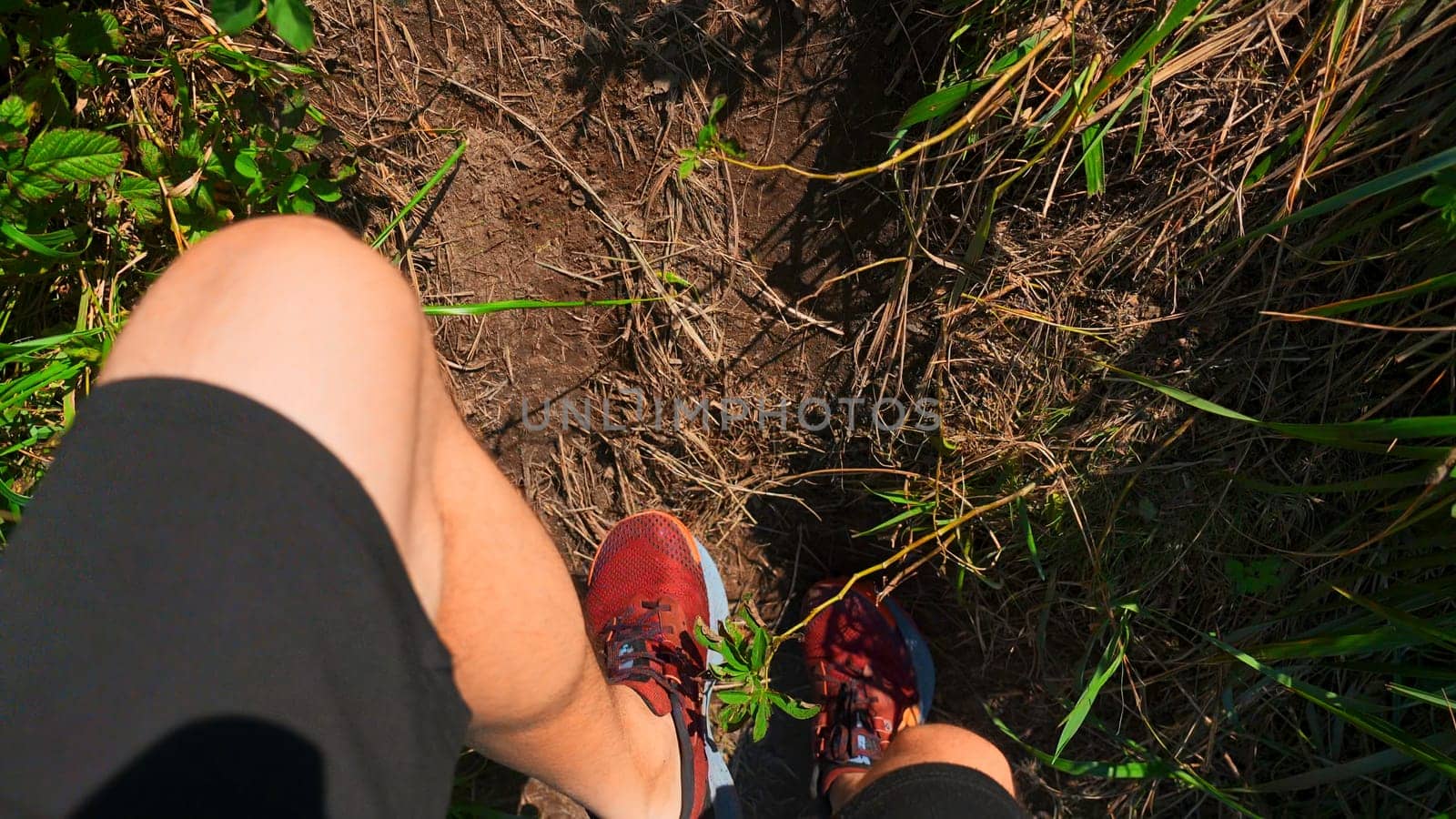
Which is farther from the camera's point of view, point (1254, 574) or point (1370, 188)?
point (1254, 574)

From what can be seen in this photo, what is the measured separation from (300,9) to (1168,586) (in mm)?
1948

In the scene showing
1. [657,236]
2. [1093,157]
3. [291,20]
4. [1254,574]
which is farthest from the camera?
[657,236]

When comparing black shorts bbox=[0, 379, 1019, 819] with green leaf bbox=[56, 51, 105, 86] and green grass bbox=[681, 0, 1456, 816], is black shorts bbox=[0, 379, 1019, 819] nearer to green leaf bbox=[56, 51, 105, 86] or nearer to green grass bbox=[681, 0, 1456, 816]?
green grass bbox=[681, 0, 1456, 816]

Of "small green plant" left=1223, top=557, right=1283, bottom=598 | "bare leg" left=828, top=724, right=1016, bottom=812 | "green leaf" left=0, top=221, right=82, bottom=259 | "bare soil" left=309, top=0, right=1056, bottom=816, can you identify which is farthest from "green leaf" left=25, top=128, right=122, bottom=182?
"small green plant" left=1223, top=557, right=1283, bottom=598

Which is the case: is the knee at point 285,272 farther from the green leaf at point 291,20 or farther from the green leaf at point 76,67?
the green leaf at point 76,67

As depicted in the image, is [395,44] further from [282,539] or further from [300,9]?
[282,539]

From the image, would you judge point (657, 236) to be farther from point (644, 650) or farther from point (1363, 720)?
point (1363, 720)

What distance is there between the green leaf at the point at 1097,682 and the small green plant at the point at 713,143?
1.34 m

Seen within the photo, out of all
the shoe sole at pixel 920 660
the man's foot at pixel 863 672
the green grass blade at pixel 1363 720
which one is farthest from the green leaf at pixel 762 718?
the green grass blade at pixel 1363 720

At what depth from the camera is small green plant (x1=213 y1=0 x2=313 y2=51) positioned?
1.20 meters

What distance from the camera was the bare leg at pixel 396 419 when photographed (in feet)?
2.75

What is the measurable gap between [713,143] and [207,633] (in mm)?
1366

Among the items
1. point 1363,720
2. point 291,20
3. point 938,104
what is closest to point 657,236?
point 938,104

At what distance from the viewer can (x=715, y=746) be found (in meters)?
1.90
